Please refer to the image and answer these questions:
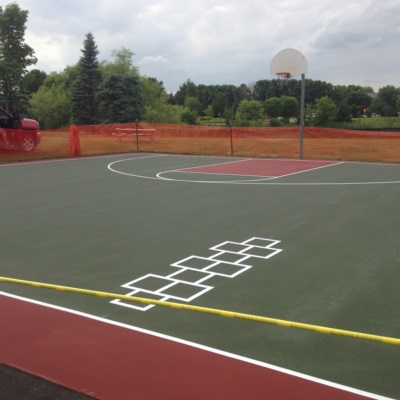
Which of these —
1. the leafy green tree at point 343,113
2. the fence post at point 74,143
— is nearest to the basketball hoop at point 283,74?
the fence post at point 74,143

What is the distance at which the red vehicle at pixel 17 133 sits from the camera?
2222 cm

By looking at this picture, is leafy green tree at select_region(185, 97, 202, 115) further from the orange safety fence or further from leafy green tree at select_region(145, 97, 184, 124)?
the orange safety fence

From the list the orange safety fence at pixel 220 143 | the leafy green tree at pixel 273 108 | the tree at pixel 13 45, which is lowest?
the orange safety fence at pixel 220 143

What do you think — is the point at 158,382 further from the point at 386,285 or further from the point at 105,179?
the point at 105,179

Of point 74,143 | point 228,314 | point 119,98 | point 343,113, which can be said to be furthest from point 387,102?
point 228,314

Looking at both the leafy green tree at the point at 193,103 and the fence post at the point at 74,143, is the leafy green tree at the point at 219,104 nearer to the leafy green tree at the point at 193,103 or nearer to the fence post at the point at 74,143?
the leafy green tree at the point at 193,103

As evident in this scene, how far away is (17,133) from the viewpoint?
2273 cm

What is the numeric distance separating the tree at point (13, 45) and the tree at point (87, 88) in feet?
92.1

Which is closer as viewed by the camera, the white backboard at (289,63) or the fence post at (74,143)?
the white backboard at (289,63)

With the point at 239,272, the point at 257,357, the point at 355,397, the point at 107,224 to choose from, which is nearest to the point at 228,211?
the point at 107,224

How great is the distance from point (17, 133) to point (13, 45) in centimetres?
1051

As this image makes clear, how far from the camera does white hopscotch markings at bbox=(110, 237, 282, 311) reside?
216 inches

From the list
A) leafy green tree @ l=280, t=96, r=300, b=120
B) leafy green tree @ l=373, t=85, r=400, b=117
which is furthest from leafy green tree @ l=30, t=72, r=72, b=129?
leafy green tree @ l=373, t=85, r=400, b=117

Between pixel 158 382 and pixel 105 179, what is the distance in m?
12.2
